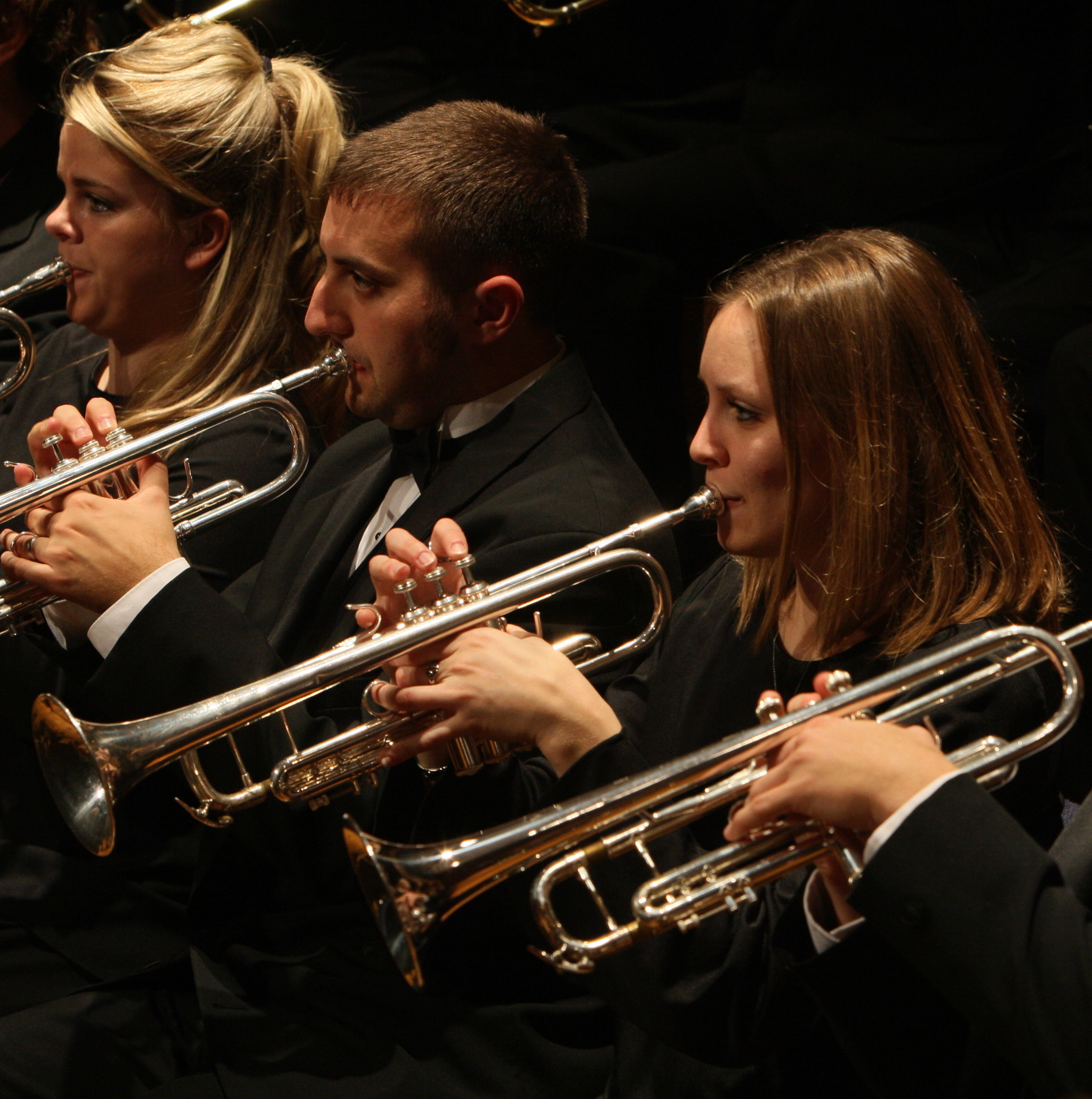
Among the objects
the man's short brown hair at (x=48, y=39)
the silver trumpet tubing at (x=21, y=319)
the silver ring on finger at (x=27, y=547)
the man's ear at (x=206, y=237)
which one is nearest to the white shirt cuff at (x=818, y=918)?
the silver ring on finger at (x=27, y=547)

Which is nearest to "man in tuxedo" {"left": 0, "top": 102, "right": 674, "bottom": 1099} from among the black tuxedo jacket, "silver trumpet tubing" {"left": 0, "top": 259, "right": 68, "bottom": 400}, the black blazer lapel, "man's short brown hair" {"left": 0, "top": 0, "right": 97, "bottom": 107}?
the black tuxedo jacket

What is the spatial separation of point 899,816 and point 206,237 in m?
1.87

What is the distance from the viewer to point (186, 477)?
2.41m

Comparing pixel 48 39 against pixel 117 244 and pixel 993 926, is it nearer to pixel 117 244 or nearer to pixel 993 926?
pixel 117 244

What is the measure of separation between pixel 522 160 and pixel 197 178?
73cm

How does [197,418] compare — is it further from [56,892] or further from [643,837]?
[643,837]

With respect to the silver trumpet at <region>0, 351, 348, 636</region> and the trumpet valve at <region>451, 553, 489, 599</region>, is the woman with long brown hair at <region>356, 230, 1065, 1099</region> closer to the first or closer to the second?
the trumpet valve at <region>451, 553, 489, 599</region>

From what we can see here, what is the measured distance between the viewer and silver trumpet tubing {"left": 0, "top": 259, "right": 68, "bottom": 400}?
2.65 meters

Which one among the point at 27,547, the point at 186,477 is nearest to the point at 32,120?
the point at 186,477

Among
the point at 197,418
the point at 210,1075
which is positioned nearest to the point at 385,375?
the point at 197,418

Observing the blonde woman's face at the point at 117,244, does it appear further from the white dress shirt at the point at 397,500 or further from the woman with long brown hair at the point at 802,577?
the woman with long brown hair at the point at 802,577

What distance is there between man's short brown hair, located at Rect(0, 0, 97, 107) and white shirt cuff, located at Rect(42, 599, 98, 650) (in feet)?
5.47

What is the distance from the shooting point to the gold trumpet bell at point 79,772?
66.6 inches

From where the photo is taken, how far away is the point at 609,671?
1.99m
